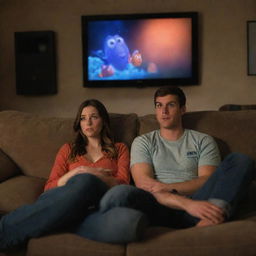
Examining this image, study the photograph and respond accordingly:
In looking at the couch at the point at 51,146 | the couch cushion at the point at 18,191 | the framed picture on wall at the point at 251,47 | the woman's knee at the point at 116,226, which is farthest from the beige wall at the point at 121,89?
the woman's knee at the point at 116,226

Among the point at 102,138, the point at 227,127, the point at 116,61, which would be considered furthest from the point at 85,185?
the point at 116,61

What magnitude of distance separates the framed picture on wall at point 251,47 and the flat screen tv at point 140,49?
57 centimetres

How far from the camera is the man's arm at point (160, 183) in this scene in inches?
86.5

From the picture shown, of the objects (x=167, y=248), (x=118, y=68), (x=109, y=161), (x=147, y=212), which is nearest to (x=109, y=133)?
(x=109, y=161)

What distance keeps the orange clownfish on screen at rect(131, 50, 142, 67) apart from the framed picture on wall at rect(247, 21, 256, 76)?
46.4 inches

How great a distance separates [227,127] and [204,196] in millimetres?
690

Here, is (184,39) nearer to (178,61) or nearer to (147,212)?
(178,61)

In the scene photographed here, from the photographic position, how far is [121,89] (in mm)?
4918

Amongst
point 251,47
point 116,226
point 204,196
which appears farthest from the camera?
point 251,47

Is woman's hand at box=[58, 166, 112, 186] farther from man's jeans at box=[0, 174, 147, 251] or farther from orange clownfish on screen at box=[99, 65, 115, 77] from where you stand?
orange clownfish on screen at box=[99, 65, 115, 77]

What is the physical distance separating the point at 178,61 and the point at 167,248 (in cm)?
329

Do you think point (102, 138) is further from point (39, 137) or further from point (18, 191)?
point (18, 191)

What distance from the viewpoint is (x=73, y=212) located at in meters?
1.85

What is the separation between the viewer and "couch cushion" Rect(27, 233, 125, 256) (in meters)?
1.75
